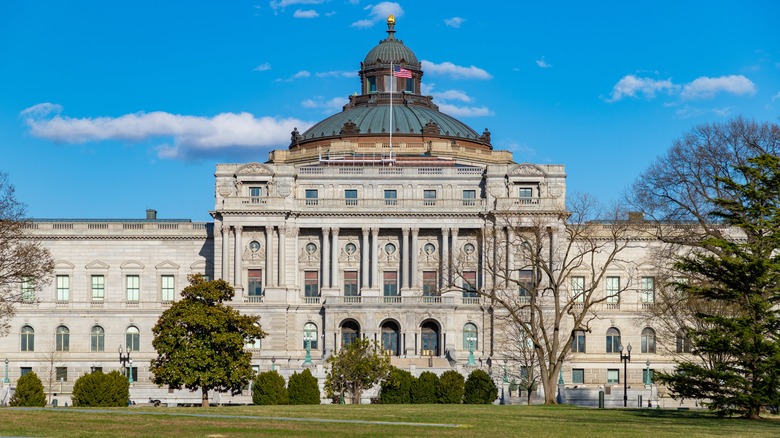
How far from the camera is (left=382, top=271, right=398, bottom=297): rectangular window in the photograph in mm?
124438

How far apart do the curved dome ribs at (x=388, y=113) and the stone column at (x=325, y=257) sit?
17868mm

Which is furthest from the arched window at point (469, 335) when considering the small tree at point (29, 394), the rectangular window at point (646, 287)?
the small tree at point (29, 394)

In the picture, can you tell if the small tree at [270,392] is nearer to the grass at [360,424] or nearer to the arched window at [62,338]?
the grass at [360,424]

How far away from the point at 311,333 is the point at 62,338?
21.9 m

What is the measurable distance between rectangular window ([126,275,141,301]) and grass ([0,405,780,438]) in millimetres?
64978

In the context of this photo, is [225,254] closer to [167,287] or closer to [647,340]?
[167,287]

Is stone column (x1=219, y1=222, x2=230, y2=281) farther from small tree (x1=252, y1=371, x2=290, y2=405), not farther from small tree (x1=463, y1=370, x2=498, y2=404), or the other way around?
small tree (x1=252, y1=371, x2=290, y2=405)

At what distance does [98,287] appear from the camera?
127m

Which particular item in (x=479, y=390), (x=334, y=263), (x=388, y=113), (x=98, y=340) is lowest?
(x=479, y=390)

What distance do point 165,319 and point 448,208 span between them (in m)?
40.1

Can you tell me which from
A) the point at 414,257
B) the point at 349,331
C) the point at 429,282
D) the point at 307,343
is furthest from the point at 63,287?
the point at 429,282

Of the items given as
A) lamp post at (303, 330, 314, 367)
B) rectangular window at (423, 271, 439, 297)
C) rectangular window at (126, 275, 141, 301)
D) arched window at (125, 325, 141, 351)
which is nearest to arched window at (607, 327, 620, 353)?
rectangular window at (423, 271, 439, 297)

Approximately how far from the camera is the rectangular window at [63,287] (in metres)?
127

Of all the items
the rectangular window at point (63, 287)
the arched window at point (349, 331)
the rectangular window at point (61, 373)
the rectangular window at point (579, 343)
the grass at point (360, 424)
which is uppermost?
the rectangular window at point (63, 287)
